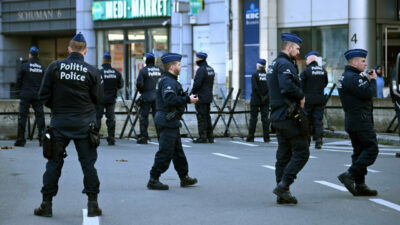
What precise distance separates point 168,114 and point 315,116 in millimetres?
6302

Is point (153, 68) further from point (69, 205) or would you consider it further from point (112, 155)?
point (69, 205)

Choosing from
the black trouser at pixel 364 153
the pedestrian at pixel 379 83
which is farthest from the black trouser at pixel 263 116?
the black trouser at pixel 364 153

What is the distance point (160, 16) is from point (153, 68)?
15946 millimetres

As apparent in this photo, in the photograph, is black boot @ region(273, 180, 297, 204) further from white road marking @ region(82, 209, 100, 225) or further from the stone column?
the stone column

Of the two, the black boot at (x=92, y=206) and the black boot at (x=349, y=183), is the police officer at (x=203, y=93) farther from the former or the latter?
the black boot at (x=92, y=206)

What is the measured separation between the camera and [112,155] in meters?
13.9

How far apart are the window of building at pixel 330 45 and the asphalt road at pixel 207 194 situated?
1314cm

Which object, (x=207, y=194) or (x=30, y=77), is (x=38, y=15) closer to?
(x=30, y=77)

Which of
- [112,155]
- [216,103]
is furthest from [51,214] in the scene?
[216,103]

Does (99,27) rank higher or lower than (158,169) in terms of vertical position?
higher

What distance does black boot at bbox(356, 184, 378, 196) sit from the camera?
8.88 m

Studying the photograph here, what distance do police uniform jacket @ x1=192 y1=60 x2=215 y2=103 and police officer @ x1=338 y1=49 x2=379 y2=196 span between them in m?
7.70

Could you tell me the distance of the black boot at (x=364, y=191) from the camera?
29.1ft

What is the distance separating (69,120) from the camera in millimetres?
7590
